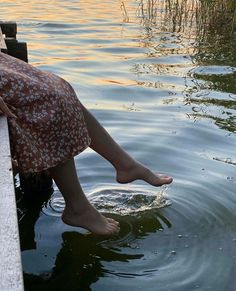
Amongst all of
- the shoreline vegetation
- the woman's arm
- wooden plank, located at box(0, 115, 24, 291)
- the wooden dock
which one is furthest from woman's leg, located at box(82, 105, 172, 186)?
the shoreline vegetation

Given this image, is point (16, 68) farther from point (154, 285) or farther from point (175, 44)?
point (175, 44)

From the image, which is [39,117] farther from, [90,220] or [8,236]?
[8,236]

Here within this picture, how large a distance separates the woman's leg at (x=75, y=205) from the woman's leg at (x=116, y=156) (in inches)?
10.9

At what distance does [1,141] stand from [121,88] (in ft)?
13.2

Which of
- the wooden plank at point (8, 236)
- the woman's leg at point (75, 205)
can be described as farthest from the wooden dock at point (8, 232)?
the woman's leg at point (75, 205)

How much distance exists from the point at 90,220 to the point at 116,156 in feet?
1.26

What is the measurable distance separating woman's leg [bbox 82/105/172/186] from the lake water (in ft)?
0.89

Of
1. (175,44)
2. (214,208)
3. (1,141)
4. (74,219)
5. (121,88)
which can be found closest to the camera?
(1,141)

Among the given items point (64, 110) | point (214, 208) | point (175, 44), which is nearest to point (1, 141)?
point (64, 110)

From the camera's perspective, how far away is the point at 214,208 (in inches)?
136

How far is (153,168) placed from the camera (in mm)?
4062

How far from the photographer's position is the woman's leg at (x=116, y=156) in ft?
9.82

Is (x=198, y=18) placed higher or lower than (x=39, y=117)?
lower

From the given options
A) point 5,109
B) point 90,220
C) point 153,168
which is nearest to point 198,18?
point 153,168
